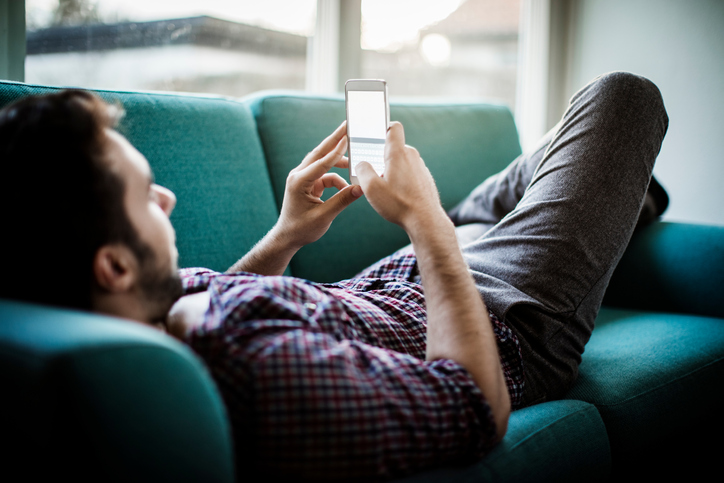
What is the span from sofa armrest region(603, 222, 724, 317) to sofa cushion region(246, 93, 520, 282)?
1.60 ft

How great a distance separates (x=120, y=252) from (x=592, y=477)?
76 cm

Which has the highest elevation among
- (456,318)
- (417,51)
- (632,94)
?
(417,51)

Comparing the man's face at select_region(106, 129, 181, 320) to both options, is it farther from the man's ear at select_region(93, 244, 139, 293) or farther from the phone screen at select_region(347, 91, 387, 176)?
the phone screen at select_region(347, 91, 387, 176)

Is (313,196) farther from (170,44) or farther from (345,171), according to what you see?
(170,44)

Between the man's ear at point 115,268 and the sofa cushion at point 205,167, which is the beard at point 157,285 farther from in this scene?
the sofa cushion at point 205,167

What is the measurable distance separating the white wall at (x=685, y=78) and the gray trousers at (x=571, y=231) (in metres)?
1.30

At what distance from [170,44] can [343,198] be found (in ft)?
3.40

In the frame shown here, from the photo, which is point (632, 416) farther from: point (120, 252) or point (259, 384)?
point (120, 252)

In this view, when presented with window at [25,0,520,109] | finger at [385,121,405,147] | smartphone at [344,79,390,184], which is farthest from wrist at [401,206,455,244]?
window at [25,0,520,109]

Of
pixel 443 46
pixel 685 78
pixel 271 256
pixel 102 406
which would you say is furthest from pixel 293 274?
pixel 685 78

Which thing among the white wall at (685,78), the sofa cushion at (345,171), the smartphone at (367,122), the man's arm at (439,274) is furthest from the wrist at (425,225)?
the white wall at (685,78)

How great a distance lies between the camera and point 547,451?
0.79 m

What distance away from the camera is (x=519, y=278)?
1.02 metres

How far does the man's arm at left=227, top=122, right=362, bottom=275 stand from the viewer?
3.33 ft
